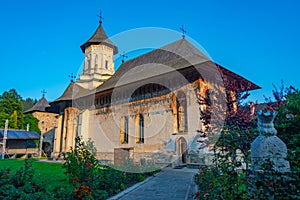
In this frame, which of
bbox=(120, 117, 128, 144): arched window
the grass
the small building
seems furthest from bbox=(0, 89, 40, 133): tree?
the grass

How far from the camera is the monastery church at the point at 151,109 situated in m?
13.3

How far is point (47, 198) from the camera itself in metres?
4.92

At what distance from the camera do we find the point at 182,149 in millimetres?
14008

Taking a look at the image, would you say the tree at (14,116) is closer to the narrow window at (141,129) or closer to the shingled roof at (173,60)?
the shingled roof at (173,60)

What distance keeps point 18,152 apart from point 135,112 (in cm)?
1776

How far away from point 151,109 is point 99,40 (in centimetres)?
→ 1434

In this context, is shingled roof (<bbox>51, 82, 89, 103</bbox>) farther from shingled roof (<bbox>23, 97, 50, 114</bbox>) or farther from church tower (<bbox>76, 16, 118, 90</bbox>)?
shingled roof (<bbox>23, 97, 50, 114</bbox>)

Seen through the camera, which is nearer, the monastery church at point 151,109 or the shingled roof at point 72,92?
the monastery church at point 151,109

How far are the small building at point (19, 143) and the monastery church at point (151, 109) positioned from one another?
4.71 meters

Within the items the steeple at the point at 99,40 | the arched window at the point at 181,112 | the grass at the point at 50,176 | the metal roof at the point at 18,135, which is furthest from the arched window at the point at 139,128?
the metal roof at the point at 18,135

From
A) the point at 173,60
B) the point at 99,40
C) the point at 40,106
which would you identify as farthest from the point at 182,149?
the point at 40,106

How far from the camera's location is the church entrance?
542 inches

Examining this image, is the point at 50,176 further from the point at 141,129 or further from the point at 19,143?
the point at 19,143

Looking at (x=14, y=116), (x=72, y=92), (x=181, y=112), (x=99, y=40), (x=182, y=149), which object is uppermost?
(x=99, y=40)
